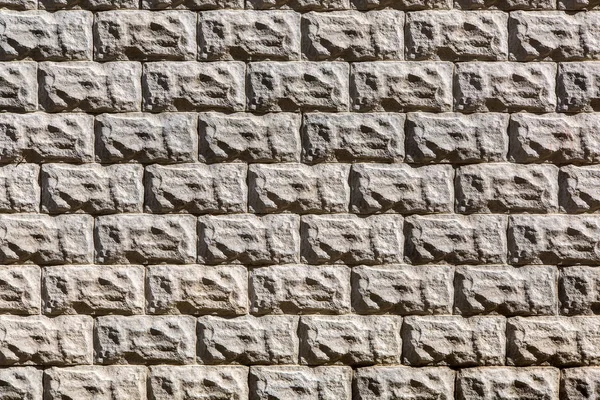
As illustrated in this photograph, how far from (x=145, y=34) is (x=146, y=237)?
1.12 meters

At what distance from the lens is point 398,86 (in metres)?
4.21

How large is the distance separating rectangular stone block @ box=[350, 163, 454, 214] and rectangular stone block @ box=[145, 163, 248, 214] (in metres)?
0.64

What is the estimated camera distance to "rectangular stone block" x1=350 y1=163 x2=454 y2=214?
420cm

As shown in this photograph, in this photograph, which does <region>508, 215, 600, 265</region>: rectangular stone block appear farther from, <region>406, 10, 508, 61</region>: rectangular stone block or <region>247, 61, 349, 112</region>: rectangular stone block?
<region>247, 61, 349, 112</region>: rectangular stone block

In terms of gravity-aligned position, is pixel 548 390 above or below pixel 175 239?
below

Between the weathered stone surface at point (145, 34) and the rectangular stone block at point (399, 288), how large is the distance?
1.58m

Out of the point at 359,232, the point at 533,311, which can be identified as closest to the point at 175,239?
the point at 359,232

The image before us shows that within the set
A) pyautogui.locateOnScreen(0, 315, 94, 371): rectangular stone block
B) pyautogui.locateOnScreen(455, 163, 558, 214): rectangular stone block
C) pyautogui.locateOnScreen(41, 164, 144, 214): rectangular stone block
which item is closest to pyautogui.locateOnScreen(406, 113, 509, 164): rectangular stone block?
pyautogui.locateOnScreen(455, 163, 558, 214): rectangular stone block

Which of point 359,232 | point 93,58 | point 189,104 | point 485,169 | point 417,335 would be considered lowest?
point 417,335

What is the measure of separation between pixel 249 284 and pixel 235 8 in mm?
1528

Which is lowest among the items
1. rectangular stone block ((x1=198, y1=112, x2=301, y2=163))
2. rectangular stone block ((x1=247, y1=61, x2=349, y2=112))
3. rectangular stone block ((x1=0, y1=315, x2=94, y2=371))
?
rectangular stone block ((x1=0, y1=315, x2=94, y2=371))

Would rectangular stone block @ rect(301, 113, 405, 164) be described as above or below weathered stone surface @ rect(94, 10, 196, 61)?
below

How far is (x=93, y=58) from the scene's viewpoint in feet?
13.8

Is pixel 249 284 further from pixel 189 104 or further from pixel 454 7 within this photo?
pixel 454 7
